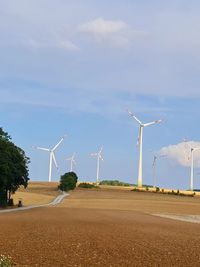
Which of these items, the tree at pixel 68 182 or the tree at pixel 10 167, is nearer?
the tree at pixel 10 167

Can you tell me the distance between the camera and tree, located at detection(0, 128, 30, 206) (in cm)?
7719

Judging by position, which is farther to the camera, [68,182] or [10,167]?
[68,182]

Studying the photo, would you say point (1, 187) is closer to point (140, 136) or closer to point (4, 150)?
point (4, 150)

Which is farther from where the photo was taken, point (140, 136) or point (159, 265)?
point (140, 136)

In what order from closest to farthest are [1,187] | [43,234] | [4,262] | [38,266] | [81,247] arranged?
1. [4,262]
2. [38,266]
3. [81,247]
4. [43,234]
5. [1,187]

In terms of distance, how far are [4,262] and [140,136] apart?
131272 millimetres

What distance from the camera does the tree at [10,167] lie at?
77188 millimetres

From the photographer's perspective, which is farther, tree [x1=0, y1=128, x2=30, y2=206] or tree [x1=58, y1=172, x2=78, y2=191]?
tree [x1=58, y1=172, x2=78, y2=191]

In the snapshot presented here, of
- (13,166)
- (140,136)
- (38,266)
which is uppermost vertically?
(140,136)

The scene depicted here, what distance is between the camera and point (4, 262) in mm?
14414

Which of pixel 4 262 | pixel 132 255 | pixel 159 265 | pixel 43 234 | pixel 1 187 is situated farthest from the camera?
pixel 1 187

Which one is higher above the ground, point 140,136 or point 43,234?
point 140,136

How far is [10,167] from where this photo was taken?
8038 cm

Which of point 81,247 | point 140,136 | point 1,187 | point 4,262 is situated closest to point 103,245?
point 81,247
